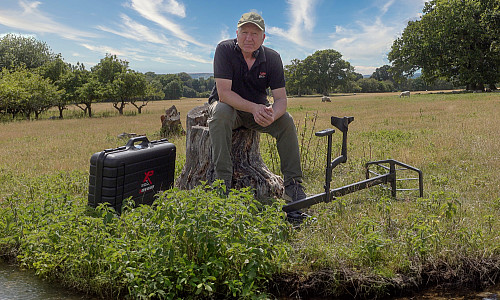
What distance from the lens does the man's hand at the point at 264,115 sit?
457 cm

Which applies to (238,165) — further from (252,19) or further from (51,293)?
(51,293)

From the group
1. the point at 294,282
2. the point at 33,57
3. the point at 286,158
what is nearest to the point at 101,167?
the point at 286,158

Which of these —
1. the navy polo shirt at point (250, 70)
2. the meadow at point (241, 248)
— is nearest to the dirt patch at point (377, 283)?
the meadow at point (241, 248)

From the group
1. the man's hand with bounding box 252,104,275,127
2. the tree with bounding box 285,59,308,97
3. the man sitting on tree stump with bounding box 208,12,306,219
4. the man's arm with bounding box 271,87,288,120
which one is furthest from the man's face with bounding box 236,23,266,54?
the tree with bounding box 285,59,308,97

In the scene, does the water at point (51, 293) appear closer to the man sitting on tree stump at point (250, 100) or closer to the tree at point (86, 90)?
the man sitting on tree stump at point (250, 100)

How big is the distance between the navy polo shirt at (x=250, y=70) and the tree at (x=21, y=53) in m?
55.1

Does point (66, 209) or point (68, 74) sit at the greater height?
point (68, 74)

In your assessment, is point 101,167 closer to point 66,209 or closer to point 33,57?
point 66,209

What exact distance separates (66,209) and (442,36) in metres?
48.7

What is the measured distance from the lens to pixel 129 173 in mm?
4637

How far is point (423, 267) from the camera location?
11.8 ft

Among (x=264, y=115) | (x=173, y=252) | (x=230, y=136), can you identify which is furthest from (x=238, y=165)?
(x=173, y=252)

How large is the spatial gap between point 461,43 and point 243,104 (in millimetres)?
46563

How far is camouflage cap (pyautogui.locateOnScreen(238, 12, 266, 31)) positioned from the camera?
178 inches
